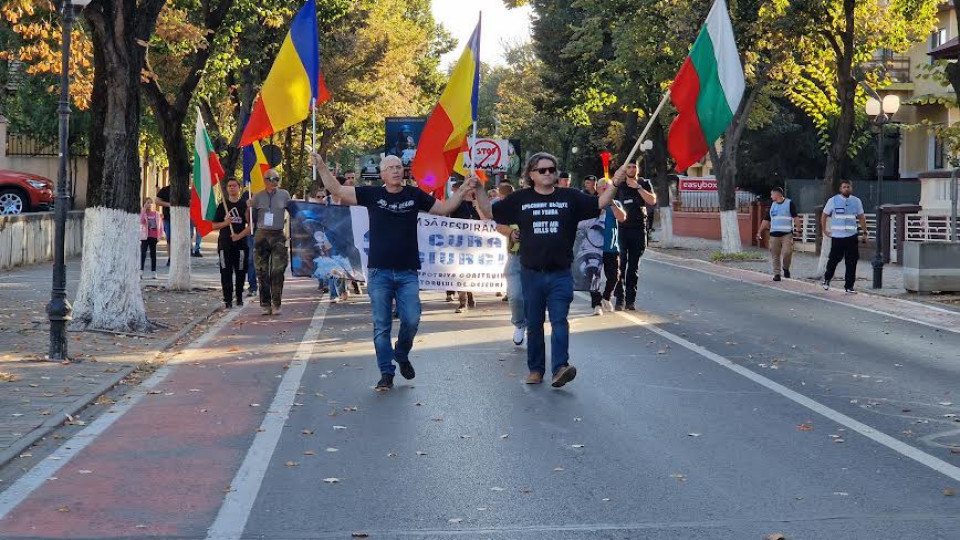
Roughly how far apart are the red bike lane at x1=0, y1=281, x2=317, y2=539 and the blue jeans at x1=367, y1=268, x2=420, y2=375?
986 mm

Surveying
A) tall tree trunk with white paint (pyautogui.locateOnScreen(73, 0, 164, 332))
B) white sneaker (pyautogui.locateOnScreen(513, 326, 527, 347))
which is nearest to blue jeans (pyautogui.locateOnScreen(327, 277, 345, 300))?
tall tree trunk with white paint (pyautogui.locateOnScreen(73, 0, 164, 332))

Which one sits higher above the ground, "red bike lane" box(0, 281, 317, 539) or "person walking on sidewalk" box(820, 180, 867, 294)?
"person walking on sidewalk" box(820, 180, 867, 294)

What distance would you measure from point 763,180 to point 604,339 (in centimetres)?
4582

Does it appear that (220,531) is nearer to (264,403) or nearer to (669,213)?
(264,403)

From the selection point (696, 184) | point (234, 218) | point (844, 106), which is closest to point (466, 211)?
point (234, 218)

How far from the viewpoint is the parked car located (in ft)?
123

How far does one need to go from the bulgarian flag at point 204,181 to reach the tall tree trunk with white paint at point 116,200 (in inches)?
184

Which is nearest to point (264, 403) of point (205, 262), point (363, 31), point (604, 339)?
point (604, 339)

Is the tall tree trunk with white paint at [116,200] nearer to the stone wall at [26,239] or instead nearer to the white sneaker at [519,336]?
the white sneaker at [519,336]

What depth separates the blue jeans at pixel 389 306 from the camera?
1123 centimetres

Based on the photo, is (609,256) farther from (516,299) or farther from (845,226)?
(845,226)

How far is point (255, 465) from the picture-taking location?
8.12 meters

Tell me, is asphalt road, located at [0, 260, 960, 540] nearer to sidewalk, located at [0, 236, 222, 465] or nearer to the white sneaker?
the white sneaker

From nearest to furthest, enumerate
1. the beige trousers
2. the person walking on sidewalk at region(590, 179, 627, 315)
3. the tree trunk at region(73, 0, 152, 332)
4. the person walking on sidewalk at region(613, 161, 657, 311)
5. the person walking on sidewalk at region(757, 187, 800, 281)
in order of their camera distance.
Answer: the tree trunk at region(73, 0, 152, 332)
the person walking on sidewalk at region(590, 179, 627, 315)
the person walking on sidewalk at region(613, 161, 657, 311)
the person walking on sidewalk at region(757, 187, 800, 281)
the beige trousers
